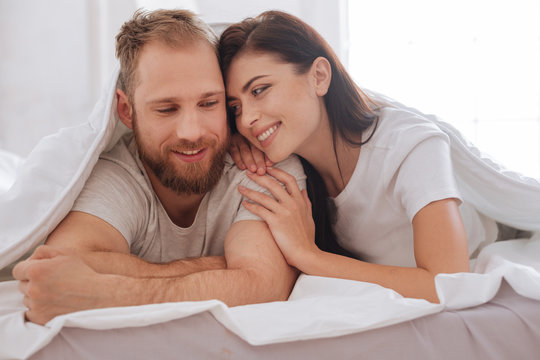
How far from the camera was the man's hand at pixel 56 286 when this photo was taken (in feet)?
2.97

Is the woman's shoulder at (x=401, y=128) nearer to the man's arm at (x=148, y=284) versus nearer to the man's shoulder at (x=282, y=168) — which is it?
the man's shoulder at (x=282, y=168)

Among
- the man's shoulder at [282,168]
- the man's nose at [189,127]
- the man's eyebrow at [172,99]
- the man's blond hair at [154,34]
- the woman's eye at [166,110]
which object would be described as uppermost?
the man's blond hair at [154,34]

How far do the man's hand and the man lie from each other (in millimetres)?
28

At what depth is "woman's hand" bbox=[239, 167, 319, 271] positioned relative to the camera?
1.21m

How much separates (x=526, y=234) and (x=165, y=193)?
123 centimetres

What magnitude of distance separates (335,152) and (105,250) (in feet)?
2.49

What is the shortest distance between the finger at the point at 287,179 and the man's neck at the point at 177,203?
0.79 ft

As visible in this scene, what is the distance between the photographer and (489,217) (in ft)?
5.28

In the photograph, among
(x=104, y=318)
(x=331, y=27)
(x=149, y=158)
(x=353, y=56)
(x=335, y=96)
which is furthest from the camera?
(x=353, y=56)

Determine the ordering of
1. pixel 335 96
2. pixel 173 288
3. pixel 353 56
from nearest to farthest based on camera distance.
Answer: pixel 173 288
pixel 335 96
pixel 353 56

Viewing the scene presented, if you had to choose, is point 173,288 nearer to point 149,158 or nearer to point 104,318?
point 104,318

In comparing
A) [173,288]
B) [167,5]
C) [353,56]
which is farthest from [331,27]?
[173,288]

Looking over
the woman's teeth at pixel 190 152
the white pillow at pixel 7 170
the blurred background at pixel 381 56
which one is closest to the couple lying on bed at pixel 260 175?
the woman's teeth at pixel 190 152

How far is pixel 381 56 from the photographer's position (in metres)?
3.16
